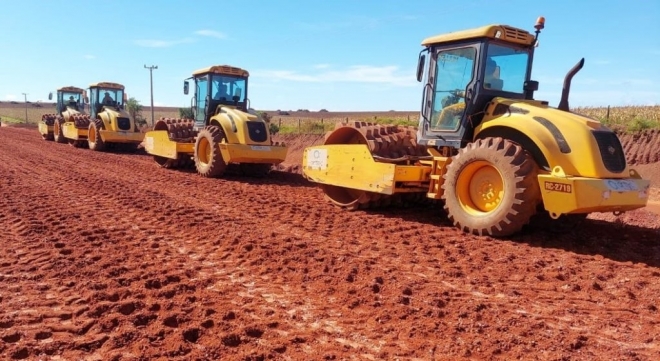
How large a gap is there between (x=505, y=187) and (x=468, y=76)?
1819 millimetres

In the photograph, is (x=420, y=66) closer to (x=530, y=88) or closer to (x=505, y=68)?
(x=505, y=68)

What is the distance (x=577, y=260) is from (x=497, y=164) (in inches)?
53.6

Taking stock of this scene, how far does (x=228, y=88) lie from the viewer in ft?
41.6

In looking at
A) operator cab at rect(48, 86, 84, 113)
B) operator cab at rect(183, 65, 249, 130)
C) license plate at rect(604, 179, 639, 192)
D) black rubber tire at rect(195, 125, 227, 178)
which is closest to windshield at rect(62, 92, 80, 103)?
operator cab at rect(48, 86, 84, 113)

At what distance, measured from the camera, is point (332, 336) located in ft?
11.0

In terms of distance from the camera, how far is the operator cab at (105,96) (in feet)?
63.7

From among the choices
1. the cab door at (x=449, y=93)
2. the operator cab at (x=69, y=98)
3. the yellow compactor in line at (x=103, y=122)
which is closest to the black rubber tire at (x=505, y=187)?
the cab door at (x=449, y=93)

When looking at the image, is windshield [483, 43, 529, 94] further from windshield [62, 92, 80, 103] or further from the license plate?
windshield [62, 92, 80, 103]

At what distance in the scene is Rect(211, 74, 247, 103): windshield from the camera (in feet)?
41.0

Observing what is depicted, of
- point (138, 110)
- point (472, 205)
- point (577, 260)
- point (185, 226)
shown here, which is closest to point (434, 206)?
point (472, 205)

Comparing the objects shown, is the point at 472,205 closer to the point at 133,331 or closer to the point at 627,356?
the point at 627,356

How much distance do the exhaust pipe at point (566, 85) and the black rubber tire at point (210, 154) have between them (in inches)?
282

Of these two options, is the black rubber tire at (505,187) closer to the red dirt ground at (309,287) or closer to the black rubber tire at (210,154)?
the red dirt ground at (309,287)

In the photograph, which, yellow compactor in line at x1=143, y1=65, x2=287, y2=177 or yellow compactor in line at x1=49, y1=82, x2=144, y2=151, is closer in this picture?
yellow compactor in line at x1=143, y1=65, x2=287, y2=177
